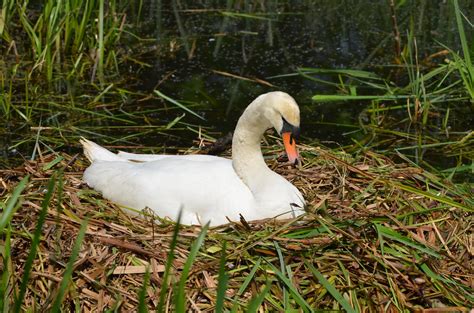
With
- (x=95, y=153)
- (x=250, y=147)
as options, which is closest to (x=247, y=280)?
(x=250, y=147)

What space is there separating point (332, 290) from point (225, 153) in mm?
2035

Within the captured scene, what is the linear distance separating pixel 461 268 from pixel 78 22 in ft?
15.0

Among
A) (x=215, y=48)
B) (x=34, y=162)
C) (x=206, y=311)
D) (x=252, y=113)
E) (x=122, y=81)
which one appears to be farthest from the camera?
(x=215, y=48)

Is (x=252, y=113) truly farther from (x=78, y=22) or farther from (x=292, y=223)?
(x=78, y=22)

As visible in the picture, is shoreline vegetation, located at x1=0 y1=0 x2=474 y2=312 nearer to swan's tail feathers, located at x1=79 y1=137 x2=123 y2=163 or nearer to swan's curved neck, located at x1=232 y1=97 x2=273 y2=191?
swan's tail feathers, located at x1=79 y1=137 x2=123 y2=163

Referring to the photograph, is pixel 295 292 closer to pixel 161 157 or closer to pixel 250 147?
pixel 250 147

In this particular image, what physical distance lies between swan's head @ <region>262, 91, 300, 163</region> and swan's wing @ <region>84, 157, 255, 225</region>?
374 millimetres

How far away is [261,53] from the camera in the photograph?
351 inches

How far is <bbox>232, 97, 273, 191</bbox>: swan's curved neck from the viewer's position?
219 inches

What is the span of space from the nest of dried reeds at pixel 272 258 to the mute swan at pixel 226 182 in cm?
12

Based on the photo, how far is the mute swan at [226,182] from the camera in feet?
17.7

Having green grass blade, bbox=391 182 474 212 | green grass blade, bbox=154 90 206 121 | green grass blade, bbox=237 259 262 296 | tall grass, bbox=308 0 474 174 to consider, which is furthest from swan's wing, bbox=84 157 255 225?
tall grass, bbox=308 0 474 174

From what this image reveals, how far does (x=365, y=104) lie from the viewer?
7.97 meters

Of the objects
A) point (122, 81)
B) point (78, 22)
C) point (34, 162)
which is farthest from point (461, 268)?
point (78, 22)
